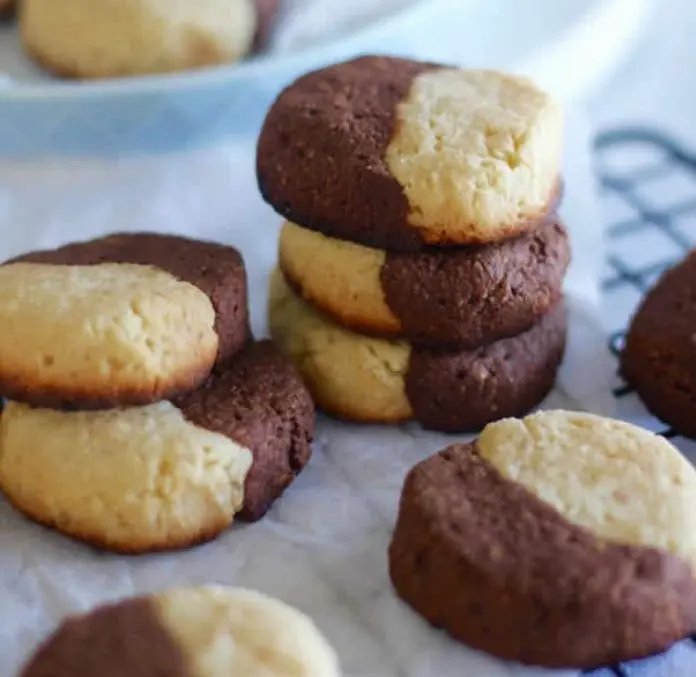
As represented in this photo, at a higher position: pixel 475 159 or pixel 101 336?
pixel 475 159

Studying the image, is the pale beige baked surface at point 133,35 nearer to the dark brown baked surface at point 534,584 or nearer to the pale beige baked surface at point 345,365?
the pale beige baked surface at point 345,365

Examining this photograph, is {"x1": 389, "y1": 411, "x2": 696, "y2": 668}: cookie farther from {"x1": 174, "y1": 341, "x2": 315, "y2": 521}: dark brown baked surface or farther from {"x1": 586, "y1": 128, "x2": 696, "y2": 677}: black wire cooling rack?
{"x1": 586, "y1": 128, "x2": 696, "y2": 677}: black wire cooling rack

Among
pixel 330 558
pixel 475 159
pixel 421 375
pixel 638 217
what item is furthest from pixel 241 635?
pixel 638 217

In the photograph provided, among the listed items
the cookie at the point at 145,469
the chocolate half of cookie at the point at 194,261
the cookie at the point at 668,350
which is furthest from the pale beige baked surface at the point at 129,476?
the cookie at the point at 668,350

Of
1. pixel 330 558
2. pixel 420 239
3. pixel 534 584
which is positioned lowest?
pixel 330 558

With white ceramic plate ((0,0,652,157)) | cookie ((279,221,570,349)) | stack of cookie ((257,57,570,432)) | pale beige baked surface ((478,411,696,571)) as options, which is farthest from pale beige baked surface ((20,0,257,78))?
pale beige baked surface ((478,411,696,571))

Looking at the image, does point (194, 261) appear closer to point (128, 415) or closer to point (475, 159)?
Result: point (128, 415)

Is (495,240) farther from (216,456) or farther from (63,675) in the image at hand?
(63,675)
